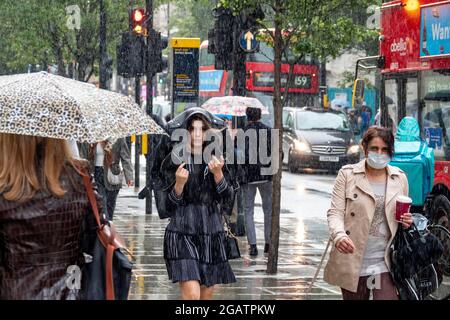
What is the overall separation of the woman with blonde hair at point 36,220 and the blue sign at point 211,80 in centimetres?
3692

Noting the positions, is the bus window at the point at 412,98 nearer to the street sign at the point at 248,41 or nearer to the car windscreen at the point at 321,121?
the street sign at the point at 248,41

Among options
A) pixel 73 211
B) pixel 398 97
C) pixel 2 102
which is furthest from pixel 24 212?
pixel 398 97

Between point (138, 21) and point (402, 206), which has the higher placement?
point (138, 21)

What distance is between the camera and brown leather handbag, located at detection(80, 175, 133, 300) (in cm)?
541

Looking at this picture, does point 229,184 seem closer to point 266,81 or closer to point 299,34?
point 299,34

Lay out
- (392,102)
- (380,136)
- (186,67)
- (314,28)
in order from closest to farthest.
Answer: (380,136) < (314,28) < (392,102) < (186,67)

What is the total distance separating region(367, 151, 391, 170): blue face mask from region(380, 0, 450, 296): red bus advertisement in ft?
17.6

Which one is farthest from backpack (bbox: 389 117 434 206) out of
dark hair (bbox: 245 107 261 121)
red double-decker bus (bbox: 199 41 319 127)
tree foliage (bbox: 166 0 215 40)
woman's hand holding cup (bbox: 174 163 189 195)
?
tree foliage (bbox: 166 0 215 40)

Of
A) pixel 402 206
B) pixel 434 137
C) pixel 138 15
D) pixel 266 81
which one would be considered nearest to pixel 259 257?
pixel 434 137

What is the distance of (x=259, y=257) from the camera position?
14031mm

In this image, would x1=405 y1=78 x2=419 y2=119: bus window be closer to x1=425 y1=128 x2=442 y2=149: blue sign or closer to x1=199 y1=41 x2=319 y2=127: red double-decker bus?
x1=425 y1=128 x2=442 y2=149: blue sign

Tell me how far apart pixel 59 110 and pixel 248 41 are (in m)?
10.2

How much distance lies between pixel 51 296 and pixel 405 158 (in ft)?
23.8

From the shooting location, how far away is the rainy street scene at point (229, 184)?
534cm
